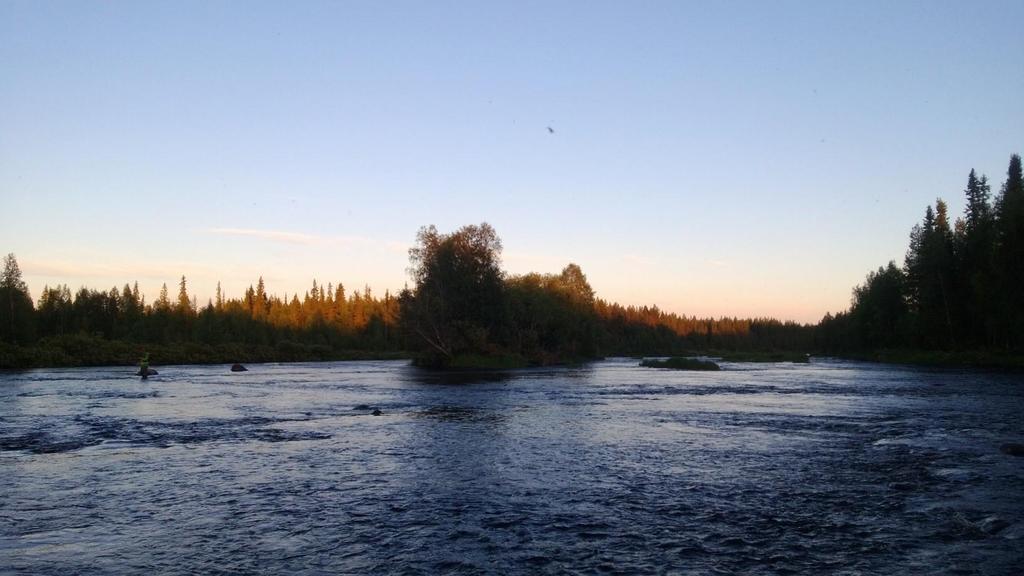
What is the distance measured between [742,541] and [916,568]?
2.30 metres

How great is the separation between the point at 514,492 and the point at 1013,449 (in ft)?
43.4

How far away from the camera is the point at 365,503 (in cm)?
1324

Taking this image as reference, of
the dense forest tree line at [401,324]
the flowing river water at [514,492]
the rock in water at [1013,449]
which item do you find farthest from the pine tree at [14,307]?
the rock in water at [1013,449]

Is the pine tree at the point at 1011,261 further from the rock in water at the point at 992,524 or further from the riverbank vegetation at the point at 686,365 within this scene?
the rock in water at the point at 992,524

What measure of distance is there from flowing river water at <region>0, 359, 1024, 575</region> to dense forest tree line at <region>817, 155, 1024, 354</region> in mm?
41410

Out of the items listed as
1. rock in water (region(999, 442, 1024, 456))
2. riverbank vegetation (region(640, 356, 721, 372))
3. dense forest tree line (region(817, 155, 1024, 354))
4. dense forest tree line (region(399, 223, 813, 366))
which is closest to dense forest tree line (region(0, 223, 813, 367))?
dense forest tree line (region(399, 223, 813, 366))

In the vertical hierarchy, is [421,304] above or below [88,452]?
above

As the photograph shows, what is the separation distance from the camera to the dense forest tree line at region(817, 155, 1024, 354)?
6234cm

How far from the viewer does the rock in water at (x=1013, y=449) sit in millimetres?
17688

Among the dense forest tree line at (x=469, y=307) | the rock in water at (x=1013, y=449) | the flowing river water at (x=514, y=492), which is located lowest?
the flowing river water at (x=514, y=492)

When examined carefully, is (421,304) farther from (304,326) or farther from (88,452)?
(304,326)

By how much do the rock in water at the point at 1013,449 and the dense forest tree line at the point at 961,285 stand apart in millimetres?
51441

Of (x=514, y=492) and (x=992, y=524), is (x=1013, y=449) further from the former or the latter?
(x=514, y=492)

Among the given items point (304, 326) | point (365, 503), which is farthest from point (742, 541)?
point (304, 326)
